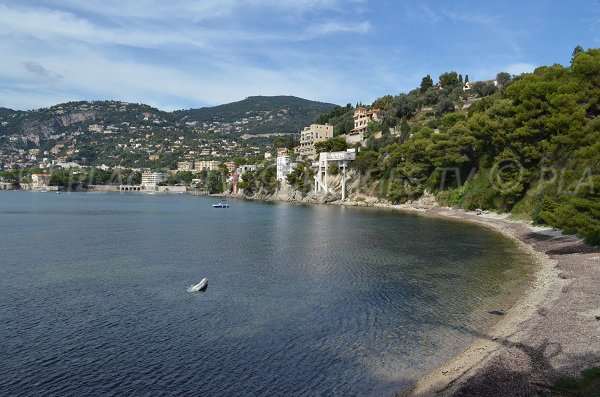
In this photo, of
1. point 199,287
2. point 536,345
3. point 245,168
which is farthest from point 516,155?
point 245,168

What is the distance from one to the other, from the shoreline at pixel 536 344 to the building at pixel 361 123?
325 feet

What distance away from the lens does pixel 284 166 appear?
5276 inches

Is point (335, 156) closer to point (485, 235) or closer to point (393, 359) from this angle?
point (485, 235)

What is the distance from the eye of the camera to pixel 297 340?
17156mm

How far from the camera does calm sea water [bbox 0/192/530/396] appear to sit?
14.0m

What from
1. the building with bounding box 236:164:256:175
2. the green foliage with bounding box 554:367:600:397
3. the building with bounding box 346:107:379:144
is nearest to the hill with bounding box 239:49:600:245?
the building with bounding box 346:107:379:144

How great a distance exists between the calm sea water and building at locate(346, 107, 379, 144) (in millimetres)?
86593

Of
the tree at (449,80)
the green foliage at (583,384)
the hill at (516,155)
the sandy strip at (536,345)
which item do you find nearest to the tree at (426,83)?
the tree at (449,80)

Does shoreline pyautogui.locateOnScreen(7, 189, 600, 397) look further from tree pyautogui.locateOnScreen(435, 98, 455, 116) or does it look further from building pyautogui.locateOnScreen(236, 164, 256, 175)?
building pyautogui.locateOnScreen(236, 164, 256, 175)

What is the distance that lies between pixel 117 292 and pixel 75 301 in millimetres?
2275

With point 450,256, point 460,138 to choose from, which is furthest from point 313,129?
point 450,256

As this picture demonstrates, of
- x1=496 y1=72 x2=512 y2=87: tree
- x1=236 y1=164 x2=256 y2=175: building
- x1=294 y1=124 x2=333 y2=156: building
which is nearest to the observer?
x1=496 y1=72 x2=512 y2=87: tree

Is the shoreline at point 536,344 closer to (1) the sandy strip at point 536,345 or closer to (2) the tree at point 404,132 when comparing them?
(1) the sandy strip at point 536,345

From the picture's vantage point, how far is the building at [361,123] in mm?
125812
